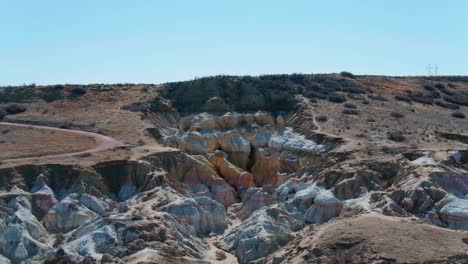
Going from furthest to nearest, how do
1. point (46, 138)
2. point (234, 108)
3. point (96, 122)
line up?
point (234, 108), point (96, 122), point (46, 138)

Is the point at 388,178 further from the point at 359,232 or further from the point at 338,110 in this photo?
the point at 338,110

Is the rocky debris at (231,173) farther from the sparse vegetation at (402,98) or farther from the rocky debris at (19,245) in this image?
the sparse vegetation at (402,98)

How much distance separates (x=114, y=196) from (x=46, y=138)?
43.7 ft

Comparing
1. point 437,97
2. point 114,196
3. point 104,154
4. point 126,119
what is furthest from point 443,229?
point 437,97

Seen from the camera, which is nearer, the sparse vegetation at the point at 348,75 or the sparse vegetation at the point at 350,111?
the sparse vegetation at the point at 350,111

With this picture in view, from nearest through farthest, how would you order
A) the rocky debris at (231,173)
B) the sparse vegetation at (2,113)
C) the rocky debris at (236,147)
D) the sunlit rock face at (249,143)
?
the rocky debris at (231,173) → the sunlit rock face at (249,143) → the rocky debris at (236,147) → the sparse vegetation at (2,113)

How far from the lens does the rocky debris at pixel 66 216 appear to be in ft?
145

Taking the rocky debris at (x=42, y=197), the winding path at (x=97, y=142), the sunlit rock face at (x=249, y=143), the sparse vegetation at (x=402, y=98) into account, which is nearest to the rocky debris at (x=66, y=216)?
the rocky debris at (x=42, y=197)

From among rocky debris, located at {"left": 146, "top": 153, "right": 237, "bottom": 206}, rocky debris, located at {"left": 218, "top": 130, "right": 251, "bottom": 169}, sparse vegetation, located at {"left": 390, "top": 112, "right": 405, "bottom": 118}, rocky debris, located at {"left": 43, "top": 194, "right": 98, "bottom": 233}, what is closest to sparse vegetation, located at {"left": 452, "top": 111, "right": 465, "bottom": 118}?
sparse vegetation, located at {"left": 390, "top": 112, "right": 405, "bottom": 118}

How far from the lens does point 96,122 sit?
69.2 m

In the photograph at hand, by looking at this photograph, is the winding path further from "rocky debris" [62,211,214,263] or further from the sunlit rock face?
"rocky debris" [62,211,214,263]

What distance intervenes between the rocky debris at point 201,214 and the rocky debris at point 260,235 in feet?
6.09

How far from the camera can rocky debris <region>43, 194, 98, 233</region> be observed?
145ft

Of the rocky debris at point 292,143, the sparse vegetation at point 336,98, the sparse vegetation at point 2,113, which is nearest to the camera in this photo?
the rocky debris at point 292,143
